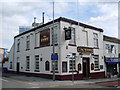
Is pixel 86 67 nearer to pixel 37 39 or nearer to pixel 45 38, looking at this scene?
pixel 45 38

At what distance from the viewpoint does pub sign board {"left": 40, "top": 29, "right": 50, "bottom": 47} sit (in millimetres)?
20964

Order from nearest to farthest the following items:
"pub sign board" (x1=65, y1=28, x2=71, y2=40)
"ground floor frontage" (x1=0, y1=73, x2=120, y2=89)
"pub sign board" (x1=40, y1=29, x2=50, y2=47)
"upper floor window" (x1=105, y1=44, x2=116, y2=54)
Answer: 1. "ground floor frontage" (x1=0, y1=73, x2=120, y2=89)
2. "pub sign board" (x1=65, y1=28, x2=71, y2=40)
3. "pub sign board" (x1=40, y1=29, x2=50, y2=47)
4. "upper floor window" (x1=105, y1=44, x2=116, y2=54)

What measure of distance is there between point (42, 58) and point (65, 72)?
14.6 feet

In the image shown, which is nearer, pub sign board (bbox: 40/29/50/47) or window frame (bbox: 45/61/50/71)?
window frame (bbox: 45/61/50/71)

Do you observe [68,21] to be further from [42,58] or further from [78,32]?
[42,58]

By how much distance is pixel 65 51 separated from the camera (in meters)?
Answer: 19.0

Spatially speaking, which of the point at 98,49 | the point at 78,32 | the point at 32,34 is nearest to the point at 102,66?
the point at 98,49

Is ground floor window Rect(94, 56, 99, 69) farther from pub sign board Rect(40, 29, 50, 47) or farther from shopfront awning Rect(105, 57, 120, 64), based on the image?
pub sign board Rect(40, 29, 50, 47)

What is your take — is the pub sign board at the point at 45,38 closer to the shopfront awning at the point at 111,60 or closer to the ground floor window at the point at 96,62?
the ground floor window at the point at 96,62

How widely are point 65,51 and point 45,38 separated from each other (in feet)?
13.2

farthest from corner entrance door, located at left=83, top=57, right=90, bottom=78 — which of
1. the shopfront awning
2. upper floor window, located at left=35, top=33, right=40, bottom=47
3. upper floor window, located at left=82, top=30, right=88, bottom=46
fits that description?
upper floor window, located at left=35, top=33, right=40, bottom=47

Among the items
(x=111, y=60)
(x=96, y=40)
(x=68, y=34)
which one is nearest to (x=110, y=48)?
(x=111, y=60)

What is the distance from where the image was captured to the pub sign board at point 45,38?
2096 centimetres

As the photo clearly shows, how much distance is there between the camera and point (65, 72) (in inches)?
733
